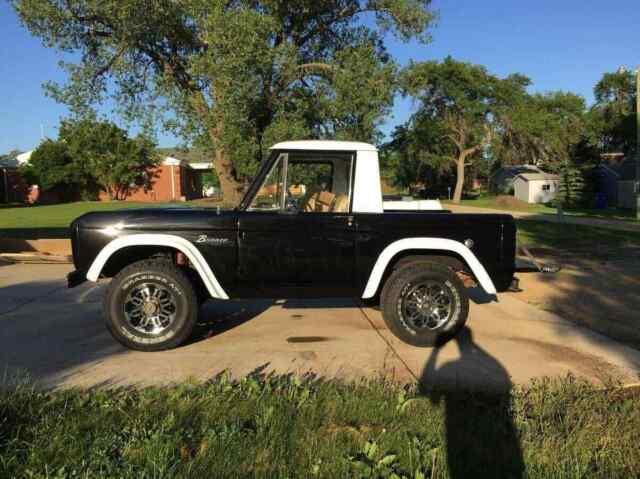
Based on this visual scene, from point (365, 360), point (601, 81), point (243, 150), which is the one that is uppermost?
point (601, 81)

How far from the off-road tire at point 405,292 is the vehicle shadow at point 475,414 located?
195mm

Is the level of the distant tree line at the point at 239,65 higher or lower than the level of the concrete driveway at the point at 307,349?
higher

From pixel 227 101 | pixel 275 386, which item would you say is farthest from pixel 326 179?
pixel 227 101

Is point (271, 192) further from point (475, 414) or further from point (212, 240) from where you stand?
point (475, 414)

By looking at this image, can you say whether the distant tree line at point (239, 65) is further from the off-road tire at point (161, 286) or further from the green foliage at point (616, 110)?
the green foliage at point (616, 110)

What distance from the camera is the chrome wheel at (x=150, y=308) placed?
189 inches

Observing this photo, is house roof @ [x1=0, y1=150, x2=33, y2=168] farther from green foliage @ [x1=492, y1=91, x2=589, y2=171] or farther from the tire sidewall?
the tire sidewall

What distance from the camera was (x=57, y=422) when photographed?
309 cm

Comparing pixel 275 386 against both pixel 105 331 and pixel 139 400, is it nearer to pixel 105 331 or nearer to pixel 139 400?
pixel 139 400

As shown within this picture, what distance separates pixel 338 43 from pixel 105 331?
15195mm

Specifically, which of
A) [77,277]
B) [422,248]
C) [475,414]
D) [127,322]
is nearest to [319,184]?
[422,248]

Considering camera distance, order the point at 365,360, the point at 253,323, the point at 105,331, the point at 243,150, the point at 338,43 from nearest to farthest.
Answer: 1. the point at 365,360
2. the point at 105,331
3. the point at 253,323
4. the point at 243,150
5. the point at 338,43

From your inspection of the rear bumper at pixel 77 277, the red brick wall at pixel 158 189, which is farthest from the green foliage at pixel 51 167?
the rear bumper at pixel 77 277

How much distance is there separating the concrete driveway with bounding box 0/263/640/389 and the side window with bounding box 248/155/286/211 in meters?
1.43
